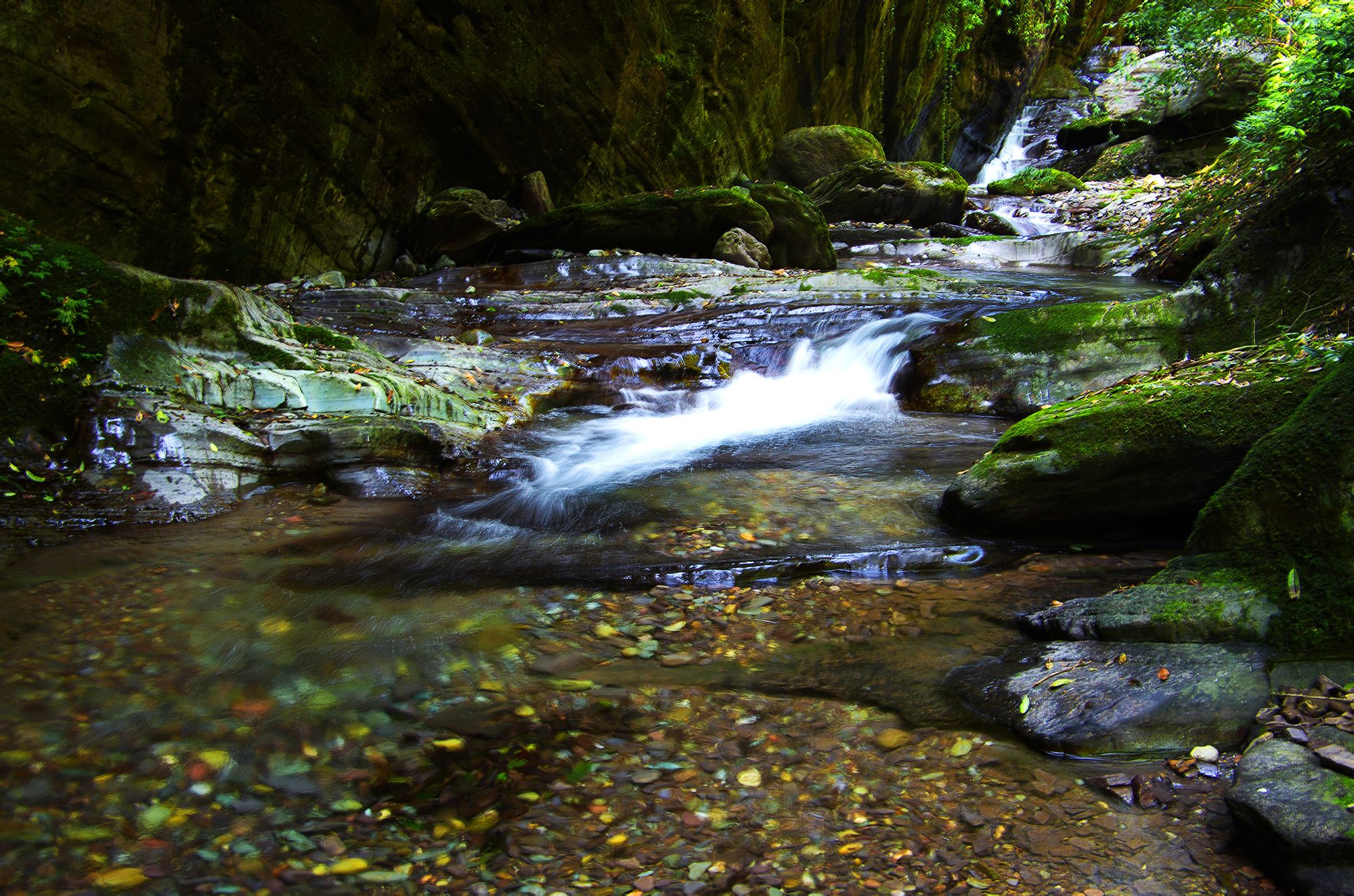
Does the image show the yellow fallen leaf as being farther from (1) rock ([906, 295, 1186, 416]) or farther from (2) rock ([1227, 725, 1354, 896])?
(1) rock ([906, 295, 1186, 416])

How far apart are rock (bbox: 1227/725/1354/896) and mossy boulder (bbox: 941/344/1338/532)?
7.45ft

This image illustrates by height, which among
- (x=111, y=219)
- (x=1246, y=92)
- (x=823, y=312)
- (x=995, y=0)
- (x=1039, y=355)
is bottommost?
(x=1039, y=355)

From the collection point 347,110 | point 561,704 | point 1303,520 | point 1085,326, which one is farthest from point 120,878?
point 347,110

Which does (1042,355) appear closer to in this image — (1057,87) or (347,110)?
(347,110)

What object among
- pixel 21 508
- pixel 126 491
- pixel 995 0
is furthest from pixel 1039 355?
pixel 995 0

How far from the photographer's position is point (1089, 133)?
28328 mm

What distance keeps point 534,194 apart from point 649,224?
10.1ft

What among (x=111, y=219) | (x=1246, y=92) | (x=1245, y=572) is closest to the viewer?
(x=1245, y=572)

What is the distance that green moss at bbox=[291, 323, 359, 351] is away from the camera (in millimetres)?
6848

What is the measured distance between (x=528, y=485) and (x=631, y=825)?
3.78 metres

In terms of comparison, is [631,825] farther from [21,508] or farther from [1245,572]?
[21,508]

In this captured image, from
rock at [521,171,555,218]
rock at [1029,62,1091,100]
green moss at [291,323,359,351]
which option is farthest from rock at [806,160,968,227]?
rock at [1029,62,1091,100]

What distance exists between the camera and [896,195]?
20.0 meters

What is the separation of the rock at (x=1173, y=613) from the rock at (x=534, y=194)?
14.2m
